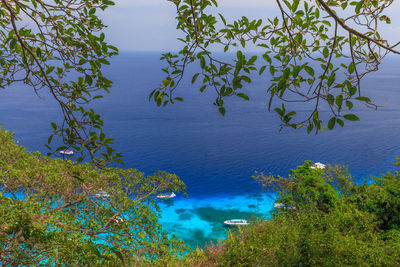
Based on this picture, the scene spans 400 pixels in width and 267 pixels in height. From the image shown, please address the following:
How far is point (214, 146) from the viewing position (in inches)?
1367

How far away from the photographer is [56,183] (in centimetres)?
863

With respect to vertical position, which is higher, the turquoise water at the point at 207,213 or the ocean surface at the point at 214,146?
the ocean surface at the point at 214,146

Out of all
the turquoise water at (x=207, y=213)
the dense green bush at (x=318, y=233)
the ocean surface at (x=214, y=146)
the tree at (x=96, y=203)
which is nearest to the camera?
the dense green bush at (x=318, y=233)

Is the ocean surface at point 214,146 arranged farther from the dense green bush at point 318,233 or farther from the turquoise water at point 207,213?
the dense green bush at point 318,233

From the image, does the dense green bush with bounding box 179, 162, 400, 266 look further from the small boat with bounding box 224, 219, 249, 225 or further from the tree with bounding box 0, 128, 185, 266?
the small boat with bounding box 224, 219, 249, 225

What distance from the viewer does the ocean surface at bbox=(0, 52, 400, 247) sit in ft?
77.9

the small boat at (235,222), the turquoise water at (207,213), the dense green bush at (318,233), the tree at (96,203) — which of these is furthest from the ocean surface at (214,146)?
the tree at (96,203)

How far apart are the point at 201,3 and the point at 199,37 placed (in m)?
0.28

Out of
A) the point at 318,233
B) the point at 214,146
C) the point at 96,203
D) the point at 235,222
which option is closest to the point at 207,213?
the point at 235,222

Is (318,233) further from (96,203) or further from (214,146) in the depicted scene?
(214,146)

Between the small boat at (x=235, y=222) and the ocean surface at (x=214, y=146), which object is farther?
the ocean surface at (x=214, y=146)

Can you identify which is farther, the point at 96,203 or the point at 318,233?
the point at 96,203

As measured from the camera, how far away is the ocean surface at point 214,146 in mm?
23737

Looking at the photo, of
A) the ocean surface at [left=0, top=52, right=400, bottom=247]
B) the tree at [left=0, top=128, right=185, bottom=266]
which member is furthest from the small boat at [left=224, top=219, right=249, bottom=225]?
the tree at [left=0, top=128, right=185, bottom=266]
